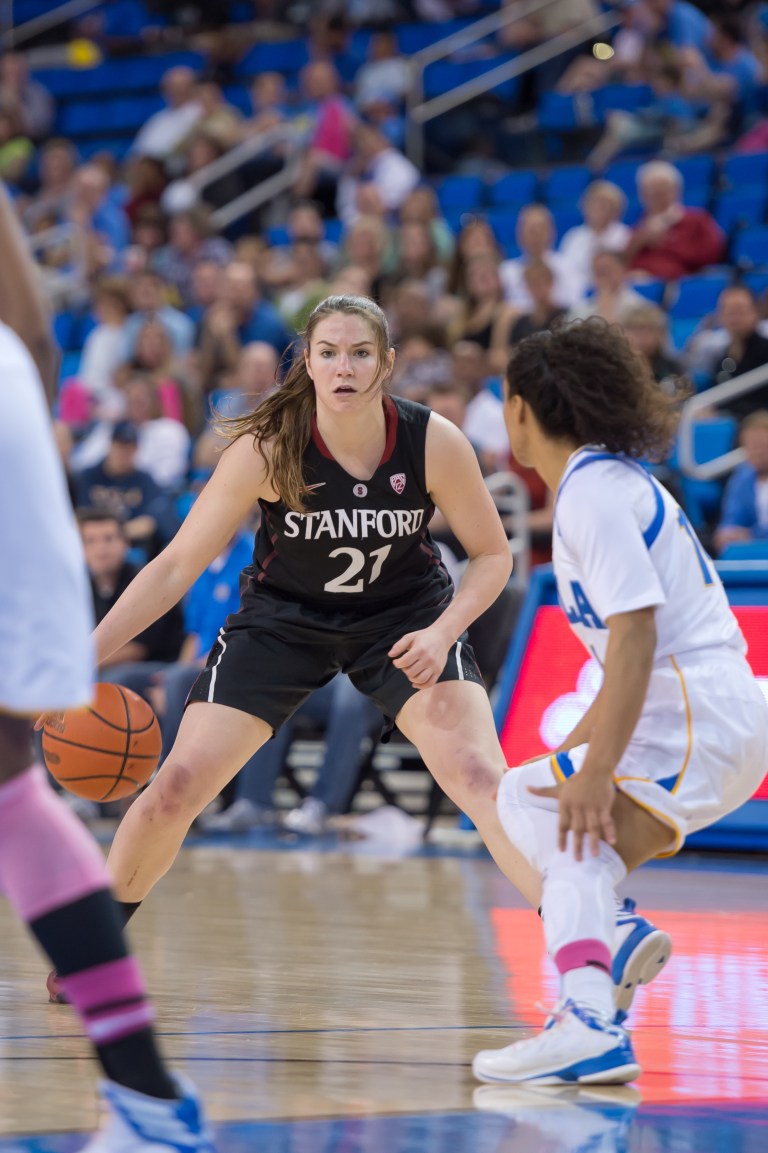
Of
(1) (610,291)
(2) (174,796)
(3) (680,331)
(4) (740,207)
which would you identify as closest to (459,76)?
(4) (740,207)

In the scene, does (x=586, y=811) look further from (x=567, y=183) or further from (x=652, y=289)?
(x=567, y=183)

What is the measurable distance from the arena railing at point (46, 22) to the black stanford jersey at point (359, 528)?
17.2 meters

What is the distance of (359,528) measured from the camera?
179 inches

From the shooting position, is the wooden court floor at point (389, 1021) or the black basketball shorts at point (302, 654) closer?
the wooden court floor at point (389, 1021)

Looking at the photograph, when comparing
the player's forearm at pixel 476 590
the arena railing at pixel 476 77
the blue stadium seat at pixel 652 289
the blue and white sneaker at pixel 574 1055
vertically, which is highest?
the arena railing at pixel 476 77

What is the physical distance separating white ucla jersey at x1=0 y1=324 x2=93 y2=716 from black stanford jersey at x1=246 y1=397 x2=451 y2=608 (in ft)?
6.89

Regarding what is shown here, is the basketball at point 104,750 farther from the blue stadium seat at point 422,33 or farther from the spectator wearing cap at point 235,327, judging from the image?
the blue stadium seat at point 422,33

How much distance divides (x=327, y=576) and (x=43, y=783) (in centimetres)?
205

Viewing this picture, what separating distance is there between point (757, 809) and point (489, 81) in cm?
922

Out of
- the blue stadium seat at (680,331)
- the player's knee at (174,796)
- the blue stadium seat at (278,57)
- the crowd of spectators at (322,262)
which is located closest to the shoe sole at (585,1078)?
the player's knee at (174,796)

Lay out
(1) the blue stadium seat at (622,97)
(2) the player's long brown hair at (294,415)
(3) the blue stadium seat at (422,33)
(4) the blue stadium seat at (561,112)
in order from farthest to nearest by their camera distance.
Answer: (3) the blue stadium seat at (422,33), (4) the blue stadium seat at (561,112), (1) the blue stadium seat at (622,97), (2) the player's long brown hair at (294,415)

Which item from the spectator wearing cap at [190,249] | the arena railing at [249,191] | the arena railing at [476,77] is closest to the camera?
the spectator wearing cap at [190,249]

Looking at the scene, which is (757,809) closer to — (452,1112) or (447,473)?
(447,473)

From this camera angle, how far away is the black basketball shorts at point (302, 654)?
452 centimetres
